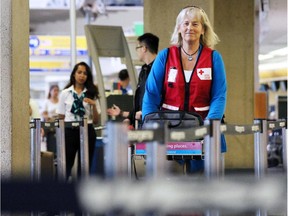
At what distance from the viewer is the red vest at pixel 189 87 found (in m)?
6.25

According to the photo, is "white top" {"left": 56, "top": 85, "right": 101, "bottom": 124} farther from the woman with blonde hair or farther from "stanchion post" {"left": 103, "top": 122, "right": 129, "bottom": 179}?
"stanchion post" {"left": 103, "top": 122, "right": 129, "bottom": 179}

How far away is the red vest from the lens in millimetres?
6250

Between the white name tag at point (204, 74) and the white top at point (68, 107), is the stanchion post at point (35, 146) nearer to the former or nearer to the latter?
the white name tag at point (204, 74)

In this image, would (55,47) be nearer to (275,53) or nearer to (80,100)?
(275,53)

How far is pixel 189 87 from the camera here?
625cm

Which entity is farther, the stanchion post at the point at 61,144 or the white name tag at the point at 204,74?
the stanchion post at the point at 61,144

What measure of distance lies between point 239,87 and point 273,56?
20129mm

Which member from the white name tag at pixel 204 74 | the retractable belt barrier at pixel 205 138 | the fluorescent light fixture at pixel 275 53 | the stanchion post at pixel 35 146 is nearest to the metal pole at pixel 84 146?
the stanchion post at pixel 35 146

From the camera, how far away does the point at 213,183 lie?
3719mm

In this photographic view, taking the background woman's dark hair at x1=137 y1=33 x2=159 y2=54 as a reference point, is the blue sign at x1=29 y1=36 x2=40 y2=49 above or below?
above

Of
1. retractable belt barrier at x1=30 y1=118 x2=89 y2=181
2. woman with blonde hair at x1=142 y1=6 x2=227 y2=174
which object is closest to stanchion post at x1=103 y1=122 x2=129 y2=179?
woman with blonde hair at x1=142 y1=6 x2=227 y2=174

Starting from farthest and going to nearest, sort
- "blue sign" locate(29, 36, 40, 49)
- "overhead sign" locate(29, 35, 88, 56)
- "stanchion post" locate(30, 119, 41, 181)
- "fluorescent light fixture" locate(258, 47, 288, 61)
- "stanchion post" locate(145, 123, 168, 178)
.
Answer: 1. "fluorescent light fixture" locate(258, 47, 288, 61)
2. "overhead sign" locate(29, 35, 88, 56)
3. "blue sign" locate(29, 36, 40, 49)
4. "stanchion post" locate(30, 119, 41, 181)
5. "stanchion post" locate(145, 123, 168, 178)

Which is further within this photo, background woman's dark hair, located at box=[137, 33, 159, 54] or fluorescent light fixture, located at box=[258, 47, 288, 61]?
fluorescent light fixture, located at box=[258, 47, 288, 61]

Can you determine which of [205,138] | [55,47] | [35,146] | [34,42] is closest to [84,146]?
[35,146]
